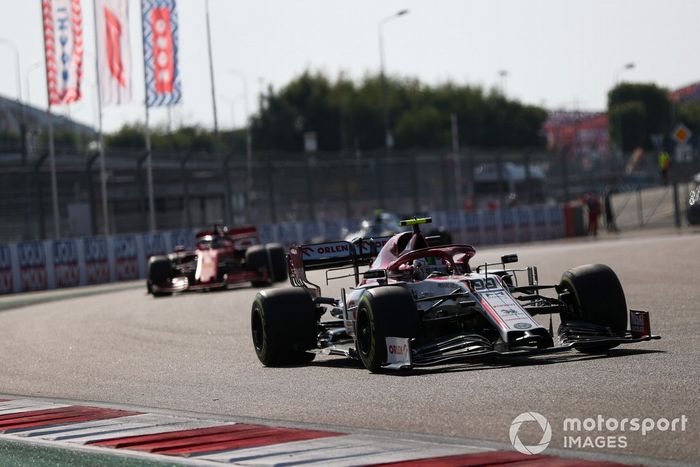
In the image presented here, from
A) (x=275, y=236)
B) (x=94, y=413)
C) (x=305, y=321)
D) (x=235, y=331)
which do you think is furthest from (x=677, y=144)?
(x=94, y=413)

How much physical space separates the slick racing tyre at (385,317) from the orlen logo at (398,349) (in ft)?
0.25

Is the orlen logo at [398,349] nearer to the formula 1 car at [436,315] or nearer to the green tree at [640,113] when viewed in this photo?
the formula 1 car at [436,315]

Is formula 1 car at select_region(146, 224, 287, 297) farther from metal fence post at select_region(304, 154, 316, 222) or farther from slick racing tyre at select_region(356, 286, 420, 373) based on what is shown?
metal fence post at select_region(304, 154, 316, 222)

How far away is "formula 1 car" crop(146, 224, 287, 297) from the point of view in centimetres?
2686

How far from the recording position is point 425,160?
49.3 m

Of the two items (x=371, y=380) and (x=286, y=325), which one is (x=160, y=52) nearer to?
(x=286, y=325)

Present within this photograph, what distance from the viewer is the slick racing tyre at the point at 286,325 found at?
42.2 feet

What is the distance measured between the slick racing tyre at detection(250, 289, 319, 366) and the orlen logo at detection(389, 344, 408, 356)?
191 cm

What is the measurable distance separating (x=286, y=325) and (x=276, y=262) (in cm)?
1452

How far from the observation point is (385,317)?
11.1 m

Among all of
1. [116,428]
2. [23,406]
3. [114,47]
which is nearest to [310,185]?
[114,47]

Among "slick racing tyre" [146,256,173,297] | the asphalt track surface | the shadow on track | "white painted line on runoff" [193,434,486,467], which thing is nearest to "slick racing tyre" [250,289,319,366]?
the asphalt track surface

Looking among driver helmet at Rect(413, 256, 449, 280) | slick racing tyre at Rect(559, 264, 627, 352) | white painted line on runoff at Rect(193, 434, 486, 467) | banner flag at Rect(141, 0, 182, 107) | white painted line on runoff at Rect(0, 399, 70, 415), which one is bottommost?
white painted line on runoff at Rect(0, 399, 70, 415)

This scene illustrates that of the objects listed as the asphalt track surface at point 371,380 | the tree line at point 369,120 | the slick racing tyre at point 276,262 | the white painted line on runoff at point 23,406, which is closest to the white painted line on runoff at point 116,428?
the asphalt track surface at point 371,380
